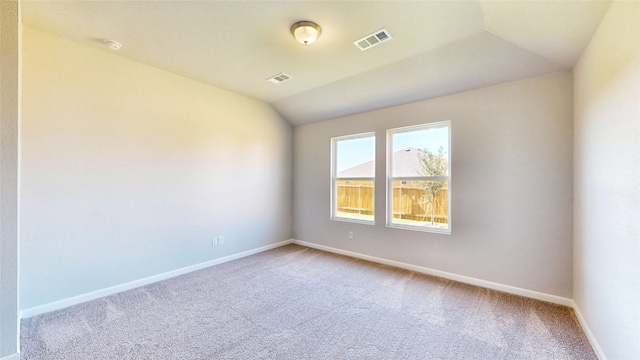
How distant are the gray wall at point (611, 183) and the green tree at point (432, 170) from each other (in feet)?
4.43

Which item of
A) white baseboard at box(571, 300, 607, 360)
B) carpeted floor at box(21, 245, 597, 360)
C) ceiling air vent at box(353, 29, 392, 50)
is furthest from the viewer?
ceiling air vent at box(353, 29, 392, 50)

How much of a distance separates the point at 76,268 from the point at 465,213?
451 centimetres

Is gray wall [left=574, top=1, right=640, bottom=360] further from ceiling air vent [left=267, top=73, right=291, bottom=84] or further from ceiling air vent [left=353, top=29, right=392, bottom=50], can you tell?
ceiling air vent [left=267, top=73, right=291, bottom=84]

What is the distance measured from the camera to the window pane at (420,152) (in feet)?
11.5

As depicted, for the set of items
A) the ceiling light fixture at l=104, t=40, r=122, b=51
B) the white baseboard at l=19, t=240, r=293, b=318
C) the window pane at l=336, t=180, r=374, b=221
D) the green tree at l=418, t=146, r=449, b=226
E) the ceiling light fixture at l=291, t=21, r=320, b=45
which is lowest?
the white baseboard at l=19, t=240, r=293, b=318

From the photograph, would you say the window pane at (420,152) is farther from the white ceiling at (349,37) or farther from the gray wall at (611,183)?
the gray wall at (611,183)

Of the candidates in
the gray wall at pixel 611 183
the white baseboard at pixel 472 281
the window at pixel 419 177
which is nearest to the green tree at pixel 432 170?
the window at pixel 419 177

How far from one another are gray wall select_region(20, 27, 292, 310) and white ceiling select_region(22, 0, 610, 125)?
13.3 inches

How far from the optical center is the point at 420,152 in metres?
3.71

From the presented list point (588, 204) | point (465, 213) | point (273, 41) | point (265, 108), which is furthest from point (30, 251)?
point (588, 204)

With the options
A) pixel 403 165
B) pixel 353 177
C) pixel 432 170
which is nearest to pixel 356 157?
pixel 353 177

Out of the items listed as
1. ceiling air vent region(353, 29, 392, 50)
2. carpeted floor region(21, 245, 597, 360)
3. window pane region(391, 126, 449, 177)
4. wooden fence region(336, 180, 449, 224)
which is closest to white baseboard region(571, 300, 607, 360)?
carpeted floor region(21, 245, 597, 360)

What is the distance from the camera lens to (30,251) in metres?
2.43

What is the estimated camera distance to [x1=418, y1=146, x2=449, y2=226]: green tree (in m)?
3.50
